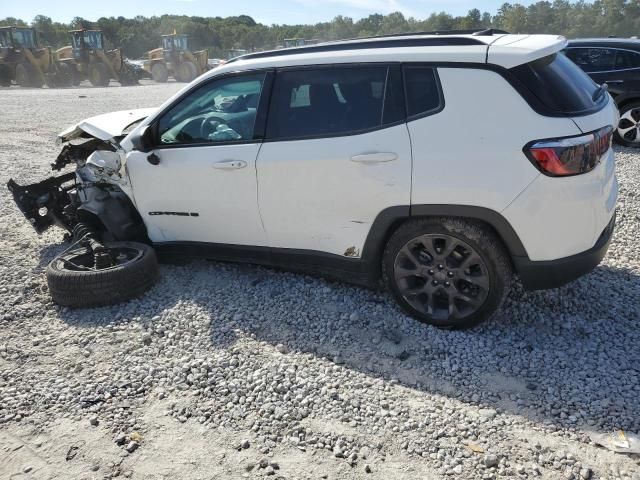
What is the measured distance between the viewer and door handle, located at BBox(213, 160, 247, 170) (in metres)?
3.92

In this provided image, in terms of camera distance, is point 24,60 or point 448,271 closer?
point 448,271

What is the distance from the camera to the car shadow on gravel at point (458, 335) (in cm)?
299

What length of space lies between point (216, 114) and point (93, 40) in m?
31.1

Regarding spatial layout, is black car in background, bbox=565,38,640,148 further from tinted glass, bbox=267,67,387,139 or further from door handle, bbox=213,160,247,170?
door handle, bbox=213,160,247,170

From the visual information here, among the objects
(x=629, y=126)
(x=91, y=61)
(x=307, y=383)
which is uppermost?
(x=91, y=61)

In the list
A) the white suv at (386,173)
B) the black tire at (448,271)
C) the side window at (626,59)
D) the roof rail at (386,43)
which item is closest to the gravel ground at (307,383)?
the black tire at (448,271)

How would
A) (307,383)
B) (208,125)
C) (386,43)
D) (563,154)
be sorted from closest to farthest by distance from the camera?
(563,154)
(307,383)
(386,43)
(208,125)

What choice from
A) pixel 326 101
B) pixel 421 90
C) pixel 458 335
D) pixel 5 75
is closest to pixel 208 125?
pixel 326 101

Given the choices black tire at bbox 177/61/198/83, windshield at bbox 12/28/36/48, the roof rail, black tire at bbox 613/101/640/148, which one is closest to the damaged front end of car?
the roof rail

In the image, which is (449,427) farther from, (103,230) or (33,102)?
(33,102)

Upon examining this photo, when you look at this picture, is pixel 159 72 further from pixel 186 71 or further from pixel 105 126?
pixel 105 126

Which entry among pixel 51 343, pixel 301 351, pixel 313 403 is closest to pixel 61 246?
pixel 51 343

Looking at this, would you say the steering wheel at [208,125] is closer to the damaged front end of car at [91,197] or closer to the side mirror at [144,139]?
the side mirror at [144,139]

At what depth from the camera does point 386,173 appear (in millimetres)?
3449
